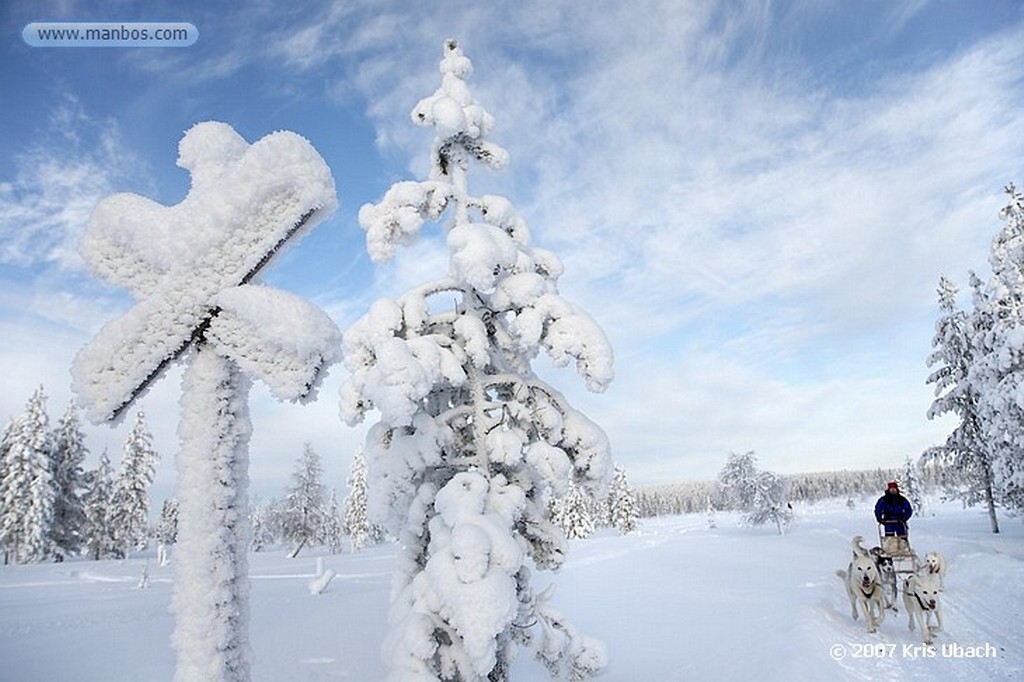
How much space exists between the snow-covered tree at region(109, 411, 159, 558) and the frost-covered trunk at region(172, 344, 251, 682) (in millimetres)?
53478

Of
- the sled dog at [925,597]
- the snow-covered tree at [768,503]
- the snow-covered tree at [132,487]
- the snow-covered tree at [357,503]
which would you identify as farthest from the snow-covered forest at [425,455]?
the snow-covered tree at [357,503]

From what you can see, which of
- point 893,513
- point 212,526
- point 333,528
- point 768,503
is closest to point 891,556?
point 893,513

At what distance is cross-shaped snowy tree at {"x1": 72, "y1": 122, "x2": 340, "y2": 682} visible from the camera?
92.6 inches

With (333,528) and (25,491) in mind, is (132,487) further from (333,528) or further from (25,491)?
(333,528)

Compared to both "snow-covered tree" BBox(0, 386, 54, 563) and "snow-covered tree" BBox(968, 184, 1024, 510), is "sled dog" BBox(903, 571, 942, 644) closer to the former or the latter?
"snow-covered tree" BBox(968, 184, 1024, 510)

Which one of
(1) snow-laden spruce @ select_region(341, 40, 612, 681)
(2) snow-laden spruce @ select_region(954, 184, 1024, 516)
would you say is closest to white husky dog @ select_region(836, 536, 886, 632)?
(1) snow-laden spruce @ select_region(341, 40, 612, 681)

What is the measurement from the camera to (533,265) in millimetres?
8641

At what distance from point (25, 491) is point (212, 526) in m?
47.5

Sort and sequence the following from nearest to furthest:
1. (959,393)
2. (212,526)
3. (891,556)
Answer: (212,526) < (891,556) < (959,393)

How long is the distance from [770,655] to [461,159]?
10055 mm

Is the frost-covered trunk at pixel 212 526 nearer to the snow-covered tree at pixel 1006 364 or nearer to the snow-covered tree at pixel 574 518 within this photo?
the snow-covered tree at pixel 1006 364

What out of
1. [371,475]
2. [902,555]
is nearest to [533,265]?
[371,475]

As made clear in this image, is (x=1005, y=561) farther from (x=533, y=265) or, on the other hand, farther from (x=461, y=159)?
(x=461, y=159)

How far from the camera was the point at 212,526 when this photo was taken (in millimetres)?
2385
